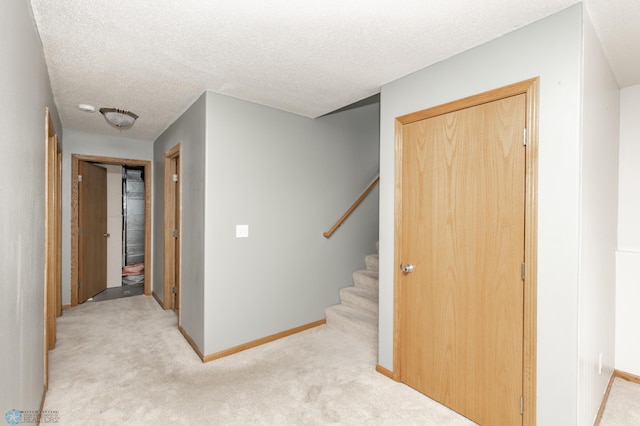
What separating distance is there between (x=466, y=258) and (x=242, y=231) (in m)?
1.90

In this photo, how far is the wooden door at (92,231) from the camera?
4273 mm

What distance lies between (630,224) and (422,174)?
1.79 metres

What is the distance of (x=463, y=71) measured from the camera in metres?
1.96

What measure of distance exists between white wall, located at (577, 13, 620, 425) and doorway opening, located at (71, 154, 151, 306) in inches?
193

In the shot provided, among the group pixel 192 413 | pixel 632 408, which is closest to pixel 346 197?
pixel 192 413

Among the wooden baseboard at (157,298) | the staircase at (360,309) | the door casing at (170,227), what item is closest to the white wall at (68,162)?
the wooden baseboard at (157,298)

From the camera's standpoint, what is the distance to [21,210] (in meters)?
1.37

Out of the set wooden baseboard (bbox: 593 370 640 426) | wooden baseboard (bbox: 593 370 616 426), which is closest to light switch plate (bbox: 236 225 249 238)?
wooden baseboard (bbox: 593 370 616 426)

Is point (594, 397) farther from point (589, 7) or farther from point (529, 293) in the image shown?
point (589, 7)

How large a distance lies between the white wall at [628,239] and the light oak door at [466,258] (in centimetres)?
144

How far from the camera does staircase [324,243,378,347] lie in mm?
3129

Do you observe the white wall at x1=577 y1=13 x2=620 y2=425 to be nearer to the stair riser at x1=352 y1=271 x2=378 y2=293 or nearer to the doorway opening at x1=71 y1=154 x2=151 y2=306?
the stair riser at x1=352 y1=271 x2=378 y2=293

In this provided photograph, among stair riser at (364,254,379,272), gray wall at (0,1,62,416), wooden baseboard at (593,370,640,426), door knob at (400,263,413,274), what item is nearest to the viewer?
gray wall at (0,1,62,416)

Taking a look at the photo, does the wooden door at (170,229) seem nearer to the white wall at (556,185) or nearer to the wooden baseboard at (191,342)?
the wooden baseboard at (191,342)
